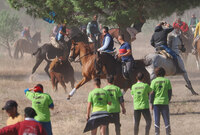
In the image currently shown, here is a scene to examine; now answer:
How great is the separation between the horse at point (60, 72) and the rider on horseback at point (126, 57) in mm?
5917

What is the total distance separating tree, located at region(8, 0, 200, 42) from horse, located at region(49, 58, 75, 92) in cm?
201

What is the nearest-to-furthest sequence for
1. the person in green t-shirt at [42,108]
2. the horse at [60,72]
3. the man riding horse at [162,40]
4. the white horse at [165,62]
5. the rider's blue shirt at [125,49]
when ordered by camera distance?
the person in green t-shirt at [42,108]
the rider's blue shirt at [125,49]
the white horse at [165,62]
the man riding horse at [162,40]
the horse at [60,72]

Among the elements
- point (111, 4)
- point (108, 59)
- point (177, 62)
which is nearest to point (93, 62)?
point (108, 59)

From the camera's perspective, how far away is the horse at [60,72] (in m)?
20.5

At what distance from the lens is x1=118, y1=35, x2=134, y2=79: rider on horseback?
14355 millimetres

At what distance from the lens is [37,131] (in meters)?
6.70

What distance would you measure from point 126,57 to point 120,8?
5310 millimetres

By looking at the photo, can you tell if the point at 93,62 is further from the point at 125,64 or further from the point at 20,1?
the point at 20,1

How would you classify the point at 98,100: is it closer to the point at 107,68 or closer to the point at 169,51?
the point at 107,68

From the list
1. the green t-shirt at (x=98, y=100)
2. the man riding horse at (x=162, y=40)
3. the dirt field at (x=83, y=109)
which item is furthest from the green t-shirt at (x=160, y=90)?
the man riding horse at (x=162, y=40)

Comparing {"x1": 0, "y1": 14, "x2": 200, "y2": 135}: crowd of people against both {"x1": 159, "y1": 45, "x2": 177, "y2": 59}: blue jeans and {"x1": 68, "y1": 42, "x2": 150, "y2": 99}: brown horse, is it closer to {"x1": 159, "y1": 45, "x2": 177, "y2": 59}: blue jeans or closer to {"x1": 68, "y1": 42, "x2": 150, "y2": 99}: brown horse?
{"x1": 68, "y1": 42, "x2": 150, "y2": 99}: brown horse

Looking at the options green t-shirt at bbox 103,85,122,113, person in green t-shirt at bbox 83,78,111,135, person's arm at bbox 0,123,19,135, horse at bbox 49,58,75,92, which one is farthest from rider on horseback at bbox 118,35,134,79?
person's arm at bbox 0,123,19,135

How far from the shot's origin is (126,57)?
14.7m

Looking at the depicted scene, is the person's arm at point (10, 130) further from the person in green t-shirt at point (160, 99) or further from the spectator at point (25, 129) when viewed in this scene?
the person in green t-shirt at point (160, 99)
